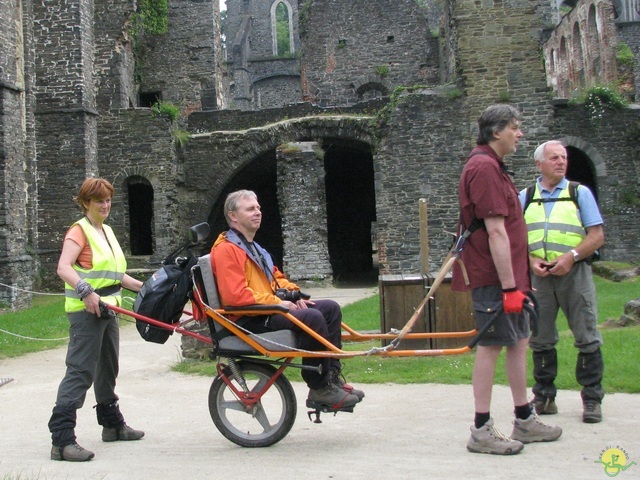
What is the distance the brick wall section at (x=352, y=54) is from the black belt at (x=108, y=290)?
24.9 metres

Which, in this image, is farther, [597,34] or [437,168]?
[597,34]

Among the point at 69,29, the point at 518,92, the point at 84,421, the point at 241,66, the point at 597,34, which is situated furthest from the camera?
the point at 241,66

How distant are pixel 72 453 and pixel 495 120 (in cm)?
317

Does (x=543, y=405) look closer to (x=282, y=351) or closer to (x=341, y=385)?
(x=341, y=385)

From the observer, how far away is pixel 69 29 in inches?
790

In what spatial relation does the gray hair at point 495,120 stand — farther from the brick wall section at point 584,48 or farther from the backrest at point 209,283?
the brick wall section at point 584,48

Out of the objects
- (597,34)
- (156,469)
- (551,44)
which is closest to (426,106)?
(156,469)

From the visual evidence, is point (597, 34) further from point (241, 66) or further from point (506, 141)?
point (506, 141)

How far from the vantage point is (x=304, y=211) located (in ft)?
64.7

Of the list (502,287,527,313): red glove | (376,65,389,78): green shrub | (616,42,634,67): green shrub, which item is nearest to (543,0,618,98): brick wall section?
(616,42,634,67): green shrub

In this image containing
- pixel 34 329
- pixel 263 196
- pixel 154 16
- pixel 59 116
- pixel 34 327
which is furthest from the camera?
pixel 154 16

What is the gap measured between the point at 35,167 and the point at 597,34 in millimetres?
25258

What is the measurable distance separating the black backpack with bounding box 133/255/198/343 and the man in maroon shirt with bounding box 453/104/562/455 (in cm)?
167
